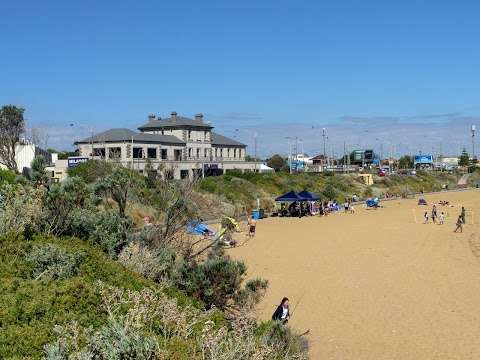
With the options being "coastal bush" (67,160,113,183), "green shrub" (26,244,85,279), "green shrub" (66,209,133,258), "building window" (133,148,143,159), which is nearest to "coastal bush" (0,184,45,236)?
"green shrub" (66,209,133,258)

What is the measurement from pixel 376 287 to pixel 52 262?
35.6ft

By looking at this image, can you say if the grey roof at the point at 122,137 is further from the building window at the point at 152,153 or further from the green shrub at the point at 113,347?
the green shrub at the point at 113,347

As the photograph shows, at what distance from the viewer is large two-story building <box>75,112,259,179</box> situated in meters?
52.6

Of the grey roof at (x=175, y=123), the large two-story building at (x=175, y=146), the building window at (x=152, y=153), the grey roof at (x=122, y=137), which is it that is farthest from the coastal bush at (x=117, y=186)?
the grey roof at (x=175, y=123)

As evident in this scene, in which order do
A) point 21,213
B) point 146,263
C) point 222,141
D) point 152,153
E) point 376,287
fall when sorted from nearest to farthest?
point 21,213, point 146,263, point 376,287, point 152,153, point 222,141

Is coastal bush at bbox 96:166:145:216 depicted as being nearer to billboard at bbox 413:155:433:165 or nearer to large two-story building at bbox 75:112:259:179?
large two-story building at bbox 75:112:259:179

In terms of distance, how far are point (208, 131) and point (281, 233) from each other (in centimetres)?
3663

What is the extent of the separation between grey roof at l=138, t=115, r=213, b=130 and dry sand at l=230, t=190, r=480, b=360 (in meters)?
33.0

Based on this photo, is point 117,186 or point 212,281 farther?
point 117,186

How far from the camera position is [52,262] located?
765cm

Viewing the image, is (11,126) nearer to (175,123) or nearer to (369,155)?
(175,123)

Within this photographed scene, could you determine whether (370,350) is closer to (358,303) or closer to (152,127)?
(358,303)

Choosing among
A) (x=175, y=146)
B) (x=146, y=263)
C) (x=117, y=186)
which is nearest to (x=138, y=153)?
(x=175, y=146)

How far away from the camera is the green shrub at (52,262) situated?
24.4 ft
